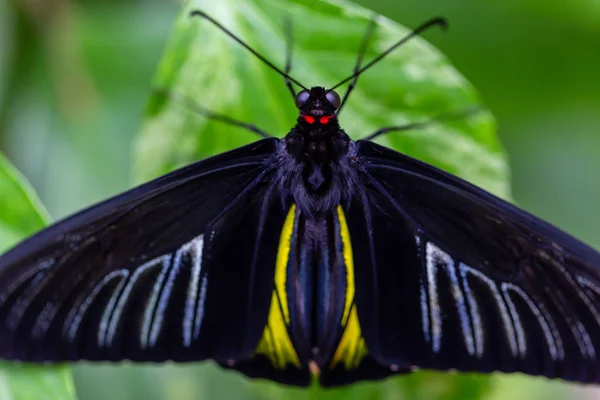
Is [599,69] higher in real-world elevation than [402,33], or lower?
higher

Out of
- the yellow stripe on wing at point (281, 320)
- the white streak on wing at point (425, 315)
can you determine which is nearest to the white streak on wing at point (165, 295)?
the yellow stripe on wing at point (281, 320)

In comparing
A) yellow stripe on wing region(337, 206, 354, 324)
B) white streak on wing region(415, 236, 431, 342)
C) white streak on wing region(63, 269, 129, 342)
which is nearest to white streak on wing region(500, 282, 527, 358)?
white streak on wing region(415, 236, 431, 342)

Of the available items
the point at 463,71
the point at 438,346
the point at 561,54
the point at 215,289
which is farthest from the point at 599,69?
the point at 215,289

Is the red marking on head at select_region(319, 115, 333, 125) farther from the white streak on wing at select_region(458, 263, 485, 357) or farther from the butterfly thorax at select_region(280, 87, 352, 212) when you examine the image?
the white streak on wing at select_region(458, 263, 485, 357)

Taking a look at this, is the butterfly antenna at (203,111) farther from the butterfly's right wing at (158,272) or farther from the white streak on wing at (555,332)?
the white streak on wing at (555,332)

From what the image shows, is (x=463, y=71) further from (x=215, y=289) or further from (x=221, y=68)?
(x=215, y=289)
